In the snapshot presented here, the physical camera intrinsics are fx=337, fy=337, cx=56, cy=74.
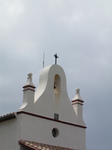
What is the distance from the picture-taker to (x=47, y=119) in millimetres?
16172

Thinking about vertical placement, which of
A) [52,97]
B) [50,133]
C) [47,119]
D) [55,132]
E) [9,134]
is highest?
[52,97]

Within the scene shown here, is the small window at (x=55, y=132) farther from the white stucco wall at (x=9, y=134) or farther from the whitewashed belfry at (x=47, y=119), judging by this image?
the white stucco wall at (x=9, y=134)

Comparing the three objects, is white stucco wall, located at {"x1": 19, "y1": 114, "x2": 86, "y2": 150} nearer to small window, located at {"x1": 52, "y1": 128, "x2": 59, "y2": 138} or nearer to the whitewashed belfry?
the whitewashed belfry

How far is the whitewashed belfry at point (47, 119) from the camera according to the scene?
1516 centimetres

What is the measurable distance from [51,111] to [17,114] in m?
1.95

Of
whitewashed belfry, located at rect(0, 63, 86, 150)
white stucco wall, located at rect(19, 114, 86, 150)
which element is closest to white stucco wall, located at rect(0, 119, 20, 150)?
whitewashed belfry, located at rect(0, 63, 86, 150)

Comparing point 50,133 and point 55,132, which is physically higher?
point 55,132

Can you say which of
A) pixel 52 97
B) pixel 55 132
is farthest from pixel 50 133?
pixel 52 97

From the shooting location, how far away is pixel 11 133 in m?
15.4

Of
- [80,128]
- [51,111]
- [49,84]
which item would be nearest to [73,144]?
[80,128]

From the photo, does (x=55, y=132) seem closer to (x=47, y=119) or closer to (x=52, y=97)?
(x=47, y=119)

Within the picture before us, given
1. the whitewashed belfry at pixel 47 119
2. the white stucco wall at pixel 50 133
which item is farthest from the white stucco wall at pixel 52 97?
the white stucco wall at pixel 50 133

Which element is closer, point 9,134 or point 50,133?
point 9,134

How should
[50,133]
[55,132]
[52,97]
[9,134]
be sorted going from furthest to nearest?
[52,97] → [55,132] → [50,133] → [9,134]
